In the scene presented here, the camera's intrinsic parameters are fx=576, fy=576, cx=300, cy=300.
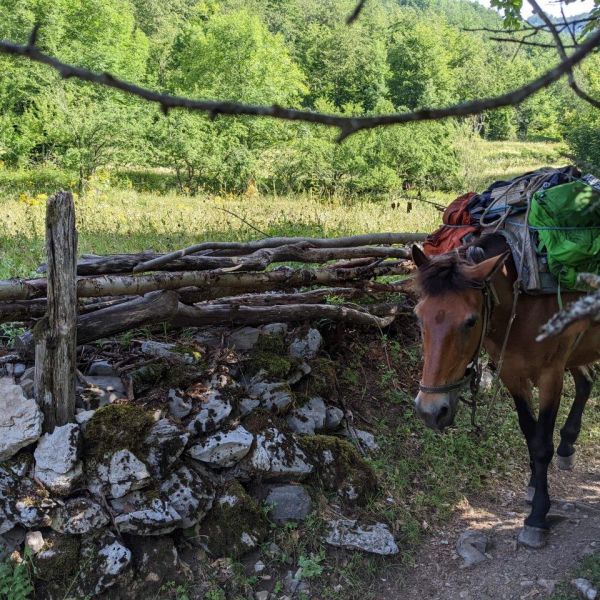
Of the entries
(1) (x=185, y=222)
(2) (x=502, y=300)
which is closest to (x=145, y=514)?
(2) (x=502, y=300)

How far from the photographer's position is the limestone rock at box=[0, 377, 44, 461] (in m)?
3.40

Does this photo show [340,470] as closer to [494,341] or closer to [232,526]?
[232,526]

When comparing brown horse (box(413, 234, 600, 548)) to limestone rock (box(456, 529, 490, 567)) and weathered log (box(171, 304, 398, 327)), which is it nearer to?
limestone rock (box(456, 529, 490, 567))

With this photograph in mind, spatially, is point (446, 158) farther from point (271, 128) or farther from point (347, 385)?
point (347, 385)

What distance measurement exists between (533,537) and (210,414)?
7.64 feet

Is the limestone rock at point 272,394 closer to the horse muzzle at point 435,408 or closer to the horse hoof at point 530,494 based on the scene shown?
the horse muzzle at point 435,408

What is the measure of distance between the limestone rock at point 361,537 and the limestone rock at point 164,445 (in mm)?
1136

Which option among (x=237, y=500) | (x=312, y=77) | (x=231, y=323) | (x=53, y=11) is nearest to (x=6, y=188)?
(x=53, y=11)

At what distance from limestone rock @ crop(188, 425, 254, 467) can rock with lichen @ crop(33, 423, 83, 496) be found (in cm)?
73

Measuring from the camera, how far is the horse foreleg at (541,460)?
3766 mm

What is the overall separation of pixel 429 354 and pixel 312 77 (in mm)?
47850

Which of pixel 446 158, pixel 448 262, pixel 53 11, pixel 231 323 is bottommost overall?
pixel 231 323

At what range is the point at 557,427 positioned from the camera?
540 centimetres

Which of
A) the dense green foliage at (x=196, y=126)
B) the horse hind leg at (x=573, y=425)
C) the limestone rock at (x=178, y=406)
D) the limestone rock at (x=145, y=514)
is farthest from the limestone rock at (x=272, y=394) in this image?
the dense green foliage at (x=196, y=126)
